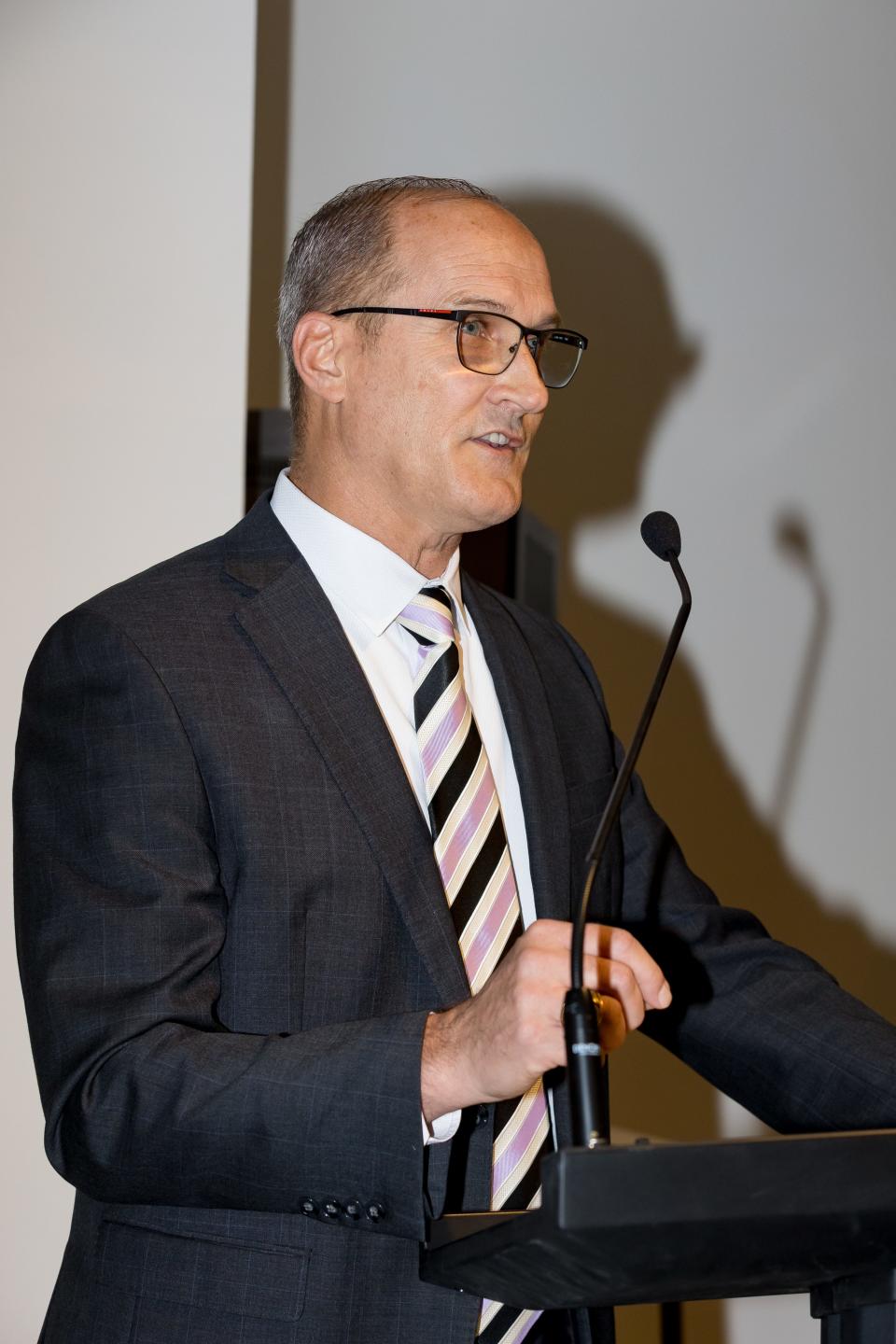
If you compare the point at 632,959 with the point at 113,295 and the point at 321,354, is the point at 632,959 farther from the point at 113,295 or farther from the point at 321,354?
the point at 113,295

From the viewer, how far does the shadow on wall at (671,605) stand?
3.54 metres

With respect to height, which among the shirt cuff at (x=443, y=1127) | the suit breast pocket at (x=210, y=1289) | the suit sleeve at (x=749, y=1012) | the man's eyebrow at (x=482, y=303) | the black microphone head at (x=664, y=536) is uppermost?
the man's eyebrow at (x=482, y=303)

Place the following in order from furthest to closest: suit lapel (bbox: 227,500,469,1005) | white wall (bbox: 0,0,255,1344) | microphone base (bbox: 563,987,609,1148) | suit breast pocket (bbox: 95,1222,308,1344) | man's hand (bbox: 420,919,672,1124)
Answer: white wall (bbox: 0,0,255,1344), suit lapel (bbox: 227,500,469,1005), suit breast pocket (bbox: 95,1222,308,1344), man's hand (bbox: 420,919,672,1124), microphone base (bbox: 563,987,609,1148)

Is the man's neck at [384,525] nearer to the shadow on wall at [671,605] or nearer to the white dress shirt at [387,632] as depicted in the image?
the white dress shirt at [387,632]

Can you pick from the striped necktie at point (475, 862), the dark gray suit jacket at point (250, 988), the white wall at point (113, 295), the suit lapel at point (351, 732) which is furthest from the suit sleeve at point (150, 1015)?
the white wall at point (113, 295)

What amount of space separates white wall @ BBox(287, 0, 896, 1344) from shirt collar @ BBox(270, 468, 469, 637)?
5.71 ft

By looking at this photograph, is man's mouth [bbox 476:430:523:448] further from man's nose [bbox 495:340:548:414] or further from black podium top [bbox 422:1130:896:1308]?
black podium top [bbox 422:1130:896:1308]

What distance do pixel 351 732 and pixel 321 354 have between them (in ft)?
1.91

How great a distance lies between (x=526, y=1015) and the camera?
3.70ft

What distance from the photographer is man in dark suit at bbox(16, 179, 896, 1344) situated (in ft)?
4.26

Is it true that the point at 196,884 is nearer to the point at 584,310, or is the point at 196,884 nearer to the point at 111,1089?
the point at 111,1089

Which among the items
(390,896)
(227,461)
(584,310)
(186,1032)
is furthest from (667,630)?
(186,1032)

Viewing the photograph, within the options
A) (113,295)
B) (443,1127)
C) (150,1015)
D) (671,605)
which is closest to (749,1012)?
(443,1127)

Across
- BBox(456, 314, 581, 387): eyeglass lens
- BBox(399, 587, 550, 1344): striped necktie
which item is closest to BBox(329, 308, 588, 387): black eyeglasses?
BBox(456, 314, 581, 387): eyeglass lens
